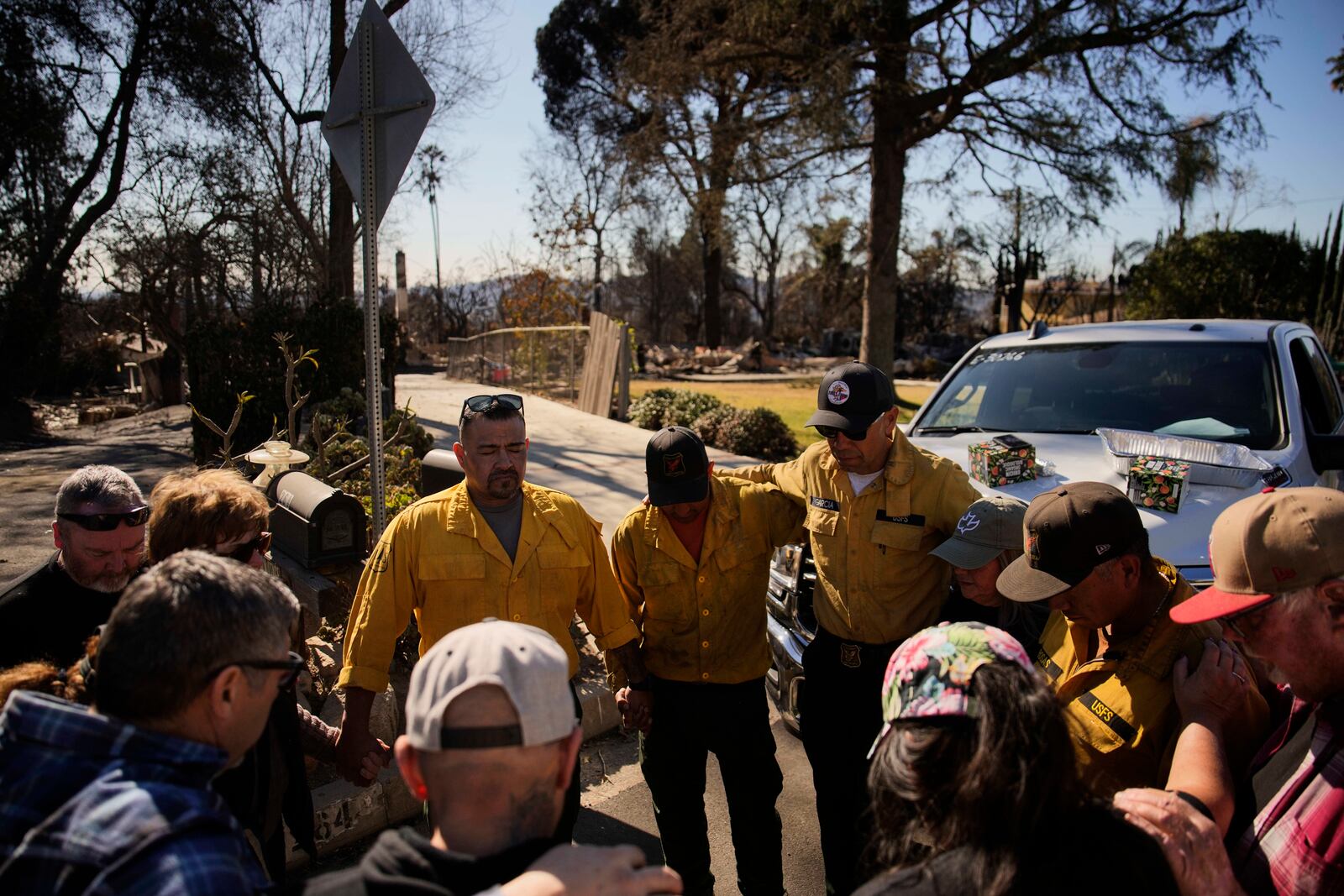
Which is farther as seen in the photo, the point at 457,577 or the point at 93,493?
the point at 457,577

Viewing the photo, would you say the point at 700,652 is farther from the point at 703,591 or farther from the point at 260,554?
the point at 260,554

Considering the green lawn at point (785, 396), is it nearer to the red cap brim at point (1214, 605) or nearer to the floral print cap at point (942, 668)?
the red cap brim at point (1214, 605)

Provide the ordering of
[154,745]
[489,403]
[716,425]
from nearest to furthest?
[154,745] < [489,403] < [716,425]

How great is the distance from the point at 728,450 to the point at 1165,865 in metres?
10.4

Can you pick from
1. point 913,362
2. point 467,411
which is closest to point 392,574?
point 467,411

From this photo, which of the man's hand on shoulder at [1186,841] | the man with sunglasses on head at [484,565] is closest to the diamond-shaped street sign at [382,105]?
the man with sunglasses on head at [484,565]

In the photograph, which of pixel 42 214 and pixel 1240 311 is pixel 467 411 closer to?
pixel 42 214

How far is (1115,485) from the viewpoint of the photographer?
154 inches

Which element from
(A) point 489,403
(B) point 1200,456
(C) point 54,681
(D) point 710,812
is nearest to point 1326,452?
(B) point 1200,456

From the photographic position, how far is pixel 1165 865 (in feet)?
4.54

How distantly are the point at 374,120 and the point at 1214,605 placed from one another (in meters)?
3.58

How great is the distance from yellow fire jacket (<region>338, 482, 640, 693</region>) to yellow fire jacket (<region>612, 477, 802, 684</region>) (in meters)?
0.28

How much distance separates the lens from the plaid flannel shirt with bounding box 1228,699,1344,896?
1460 millimetres

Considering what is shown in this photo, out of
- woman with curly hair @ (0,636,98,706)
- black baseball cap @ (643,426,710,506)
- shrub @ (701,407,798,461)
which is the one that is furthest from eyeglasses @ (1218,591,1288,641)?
shrub @ (701,407,798,461)
